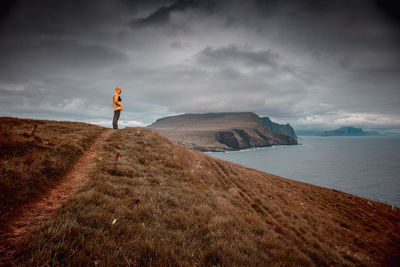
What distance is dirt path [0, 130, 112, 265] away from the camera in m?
3.18

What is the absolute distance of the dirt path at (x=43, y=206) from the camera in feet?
10.4

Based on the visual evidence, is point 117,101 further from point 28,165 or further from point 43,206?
point 43,206

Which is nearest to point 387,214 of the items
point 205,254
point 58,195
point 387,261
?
point 387,261

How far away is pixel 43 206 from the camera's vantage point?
4719 millimetres

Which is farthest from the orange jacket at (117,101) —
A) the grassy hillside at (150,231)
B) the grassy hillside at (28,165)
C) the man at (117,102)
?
the grassy hillside at (150,231)

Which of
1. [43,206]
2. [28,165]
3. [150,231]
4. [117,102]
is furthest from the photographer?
[117,102]

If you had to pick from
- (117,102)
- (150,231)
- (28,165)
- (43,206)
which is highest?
(117,102)

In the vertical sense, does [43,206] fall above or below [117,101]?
below

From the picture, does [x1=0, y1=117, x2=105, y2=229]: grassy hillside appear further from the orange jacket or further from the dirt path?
the orange jacket

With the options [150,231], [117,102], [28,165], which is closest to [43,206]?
[28,165]

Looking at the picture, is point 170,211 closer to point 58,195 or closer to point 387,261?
point 58,195

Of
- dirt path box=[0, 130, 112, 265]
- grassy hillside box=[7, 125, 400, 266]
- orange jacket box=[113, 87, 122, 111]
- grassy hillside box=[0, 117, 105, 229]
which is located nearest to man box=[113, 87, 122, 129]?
orange jacket box=[113, 87, 122, 111]

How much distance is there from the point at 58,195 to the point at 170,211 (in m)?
3.89

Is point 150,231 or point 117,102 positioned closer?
point 150,231
